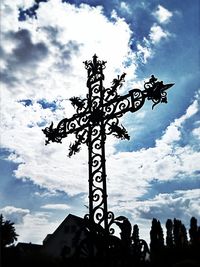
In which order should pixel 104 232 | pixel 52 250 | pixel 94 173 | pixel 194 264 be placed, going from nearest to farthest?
pixel 104 232, pixel 94 173, pixel 194 264, pixel 52 250

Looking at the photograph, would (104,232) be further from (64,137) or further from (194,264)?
(194,264)

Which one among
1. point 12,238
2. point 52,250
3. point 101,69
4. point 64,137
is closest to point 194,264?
point 64,137

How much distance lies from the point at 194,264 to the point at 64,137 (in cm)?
364

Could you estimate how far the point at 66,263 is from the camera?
14.4ft

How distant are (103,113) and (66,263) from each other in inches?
90.9

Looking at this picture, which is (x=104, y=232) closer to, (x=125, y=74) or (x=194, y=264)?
(x=125, y=74)

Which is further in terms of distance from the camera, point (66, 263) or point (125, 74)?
point (125, 74)

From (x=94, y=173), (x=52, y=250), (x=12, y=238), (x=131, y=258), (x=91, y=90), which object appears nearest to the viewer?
(x=131, y=258)

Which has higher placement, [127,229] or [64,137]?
[64,137]

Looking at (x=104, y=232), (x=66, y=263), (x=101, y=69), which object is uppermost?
(x=101, y=69)

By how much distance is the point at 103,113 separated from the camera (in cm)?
553

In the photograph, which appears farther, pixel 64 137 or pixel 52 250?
pixel 52 250

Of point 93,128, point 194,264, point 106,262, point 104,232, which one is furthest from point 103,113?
point 194,264

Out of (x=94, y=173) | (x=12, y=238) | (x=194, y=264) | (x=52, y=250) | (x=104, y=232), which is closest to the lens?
(x=104, y=232)
